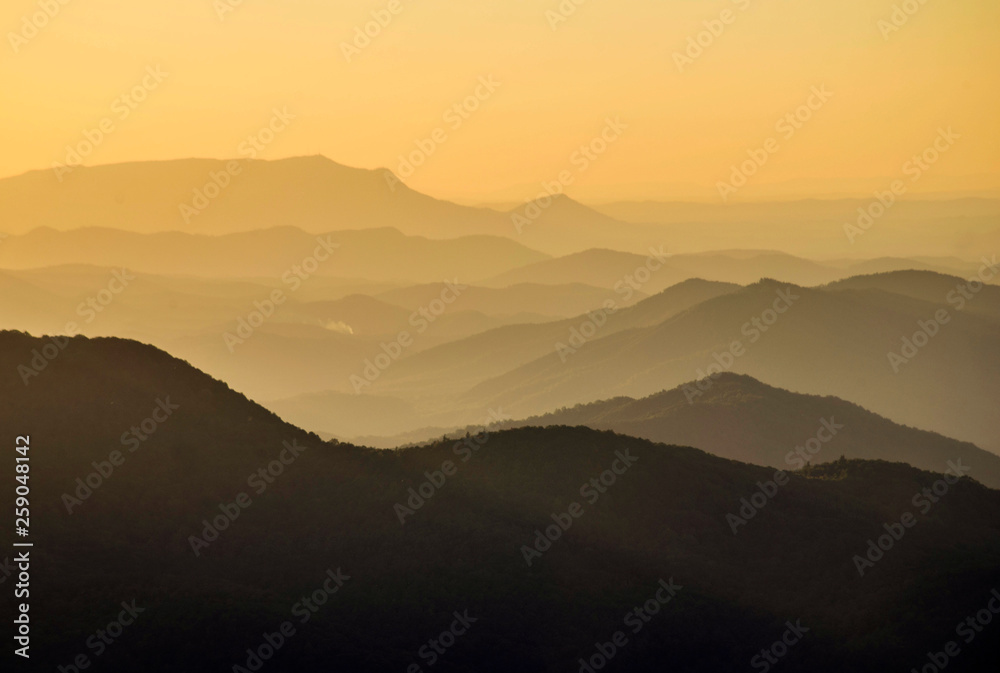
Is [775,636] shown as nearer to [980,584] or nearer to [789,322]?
[980,584]

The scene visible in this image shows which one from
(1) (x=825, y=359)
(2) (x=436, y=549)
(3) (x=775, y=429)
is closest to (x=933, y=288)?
(1) (x=825, y=359)

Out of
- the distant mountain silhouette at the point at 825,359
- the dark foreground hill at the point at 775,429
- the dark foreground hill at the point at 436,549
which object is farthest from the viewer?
the distant mountain silhouette at the point at 825,359

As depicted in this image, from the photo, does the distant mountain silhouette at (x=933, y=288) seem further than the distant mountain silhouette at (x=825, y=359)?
Yes

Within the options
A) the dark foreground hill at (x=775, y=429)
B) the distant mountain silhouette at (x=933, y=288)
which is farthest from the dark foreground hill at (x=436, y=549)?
the distant mountain silhouette at (x=933, y=288)

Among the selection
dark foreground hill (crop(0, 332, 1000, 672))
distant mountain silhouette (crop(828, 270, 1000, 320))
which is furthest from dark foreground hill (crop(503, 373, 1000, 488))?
distant mountain silhouette (crop(828, 270, 1000, 320))

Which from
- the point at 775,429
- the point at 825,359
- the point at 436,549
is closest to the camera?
the point at 436,549

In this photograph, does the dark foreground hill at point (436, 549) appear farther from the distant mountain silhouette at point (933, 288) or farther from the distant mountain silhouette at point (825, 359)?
the distant mountain silhouette at point (933, 288)

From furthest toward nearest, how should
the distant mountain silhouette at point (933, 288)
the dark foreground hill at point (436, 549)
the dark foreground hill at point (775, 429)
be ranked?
the distant mountain silhouette at point (933, 288) → the dark foreground hill at point (775, 429) → the dark foreground hill at point (436, 549)

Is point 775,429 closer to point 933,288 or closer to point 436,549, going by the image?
point 436,549
